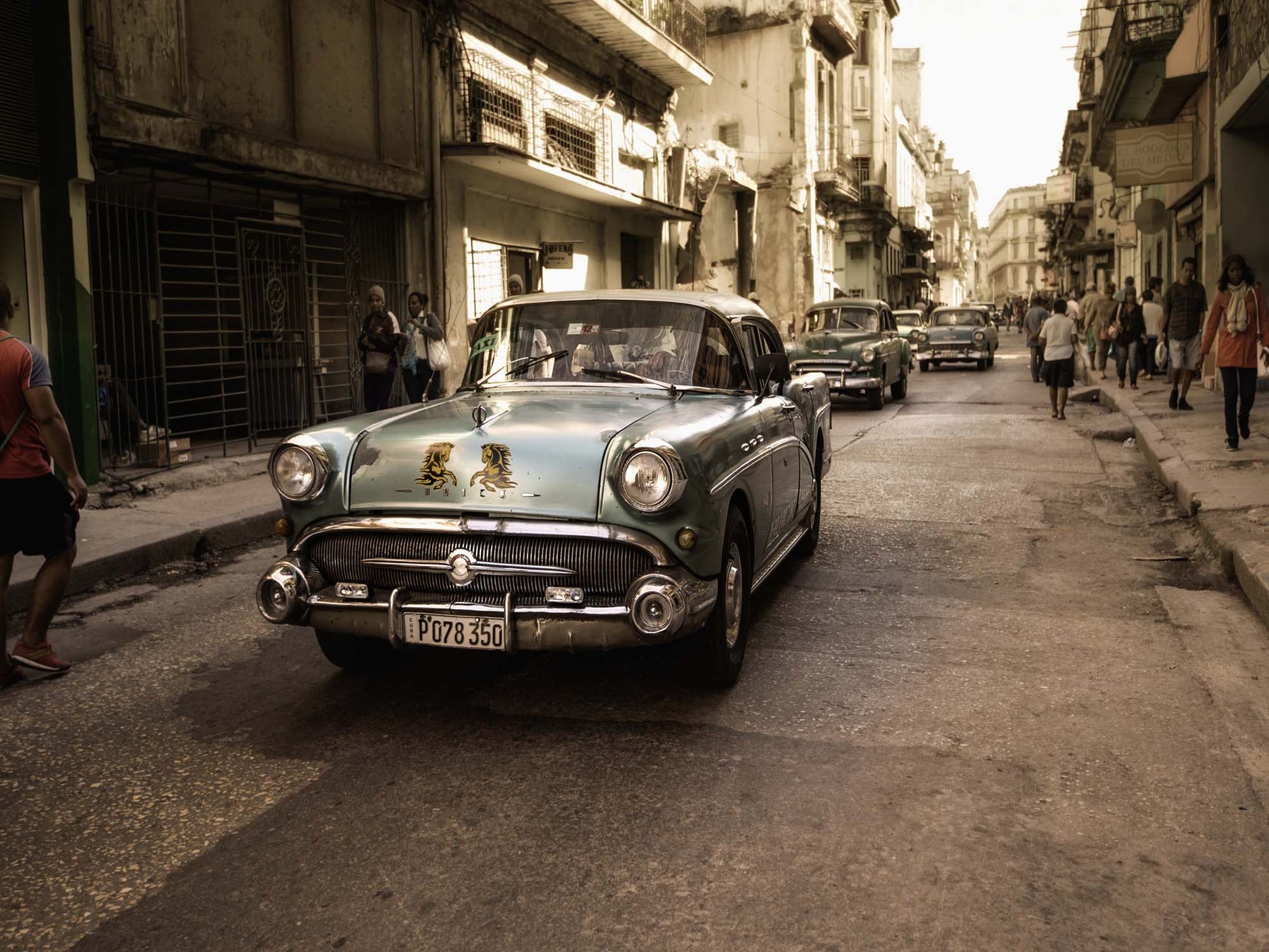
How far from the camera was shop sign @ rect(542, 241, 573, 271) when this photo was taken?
62.1ft

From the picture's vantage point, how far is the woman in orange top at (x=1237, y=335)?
10500mm

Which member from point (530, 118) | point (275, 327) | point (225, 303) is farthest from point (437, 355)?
point (530, 118)

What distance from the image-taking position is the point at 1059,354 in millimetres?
15828

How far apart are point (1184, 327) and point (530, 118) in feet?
31.7

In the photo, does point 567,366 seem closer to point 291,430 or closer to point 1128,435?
point 291,430

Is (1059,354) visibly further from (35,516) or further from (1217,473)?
(35,516)

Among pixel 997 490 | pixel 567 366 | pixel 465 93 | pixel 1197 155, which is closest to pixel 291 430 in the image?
pixel 465 93

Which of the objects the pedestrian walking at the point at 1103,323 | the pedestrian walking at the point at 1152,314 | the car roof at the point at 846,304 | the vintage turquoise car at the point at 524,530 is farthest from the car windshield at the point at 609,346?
the pedestrian walking at the point at 1103,323

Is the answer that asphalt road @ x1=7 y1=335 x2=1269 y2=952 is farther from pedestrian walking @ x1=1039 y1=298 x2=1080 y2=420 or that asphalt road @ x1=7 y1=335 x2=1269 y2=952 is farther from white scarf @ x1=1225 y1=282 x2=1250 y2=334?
pedestrian walking @ x1=1039 y1=298 x2=1080 y2=420

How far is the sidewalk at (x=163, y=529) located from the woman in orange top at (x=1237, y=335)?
8.21m

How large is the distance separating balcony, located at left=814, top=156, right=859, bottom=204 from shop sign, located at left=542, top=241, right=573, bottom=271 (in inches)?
884

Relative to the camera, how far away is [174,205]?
13.0 m

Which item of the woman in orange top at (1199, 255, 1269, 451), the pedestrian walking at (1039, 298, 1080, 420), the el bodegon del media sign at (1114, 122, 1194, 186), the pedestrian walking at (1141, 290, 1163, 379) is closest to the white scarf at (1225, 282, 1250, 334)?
the woman in orange top at (1199, 255, 1269, 451)

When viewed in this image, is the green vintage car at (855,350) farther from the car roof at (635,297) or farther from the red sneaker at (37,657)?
the red sneaker at (37,657)
